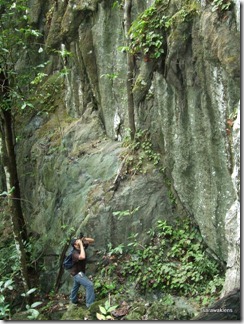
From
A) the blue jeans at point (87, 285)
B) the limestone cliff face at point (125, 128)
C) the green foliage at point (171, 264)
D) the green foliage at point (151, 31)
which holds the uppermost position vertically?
the green foliage at point (151, 31)

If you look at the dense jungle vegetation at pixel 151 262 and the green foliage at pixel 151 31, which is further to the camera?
the green foliage at pixel 151 31

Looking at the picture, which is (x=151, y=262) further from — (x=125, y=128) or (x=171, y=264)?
(x=125, y=128)

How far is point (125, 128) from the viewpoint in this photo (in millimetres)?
9719

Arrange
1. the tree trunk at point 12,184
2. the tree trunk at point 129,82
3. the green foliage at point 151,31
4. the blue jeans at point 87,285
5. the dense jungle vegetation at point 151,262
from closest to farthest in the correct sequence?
the dense jungle vegetation at point 151,262
the blue jeans at point 87,285
the green foliage at point 151,31
the tree trunk at point 12,184
the tree trunk at point 129,82

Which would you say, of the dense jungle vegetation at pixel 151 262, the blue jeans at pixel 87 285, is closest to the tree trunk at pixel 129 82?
the dense jungle vegetation at pixel 151 262

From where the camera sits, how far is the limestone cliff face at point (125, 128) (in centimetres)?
642

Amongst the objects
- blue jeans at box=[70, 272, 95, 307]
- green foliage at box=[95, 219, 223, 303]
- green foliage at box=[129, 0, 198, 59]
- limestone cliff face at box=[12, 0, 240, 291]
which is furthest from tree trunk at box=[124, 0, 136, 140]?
blue jeans at box=[70, 272, 95, 307]

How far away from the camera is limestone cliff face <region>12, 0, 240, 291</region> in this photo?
6.42 metres

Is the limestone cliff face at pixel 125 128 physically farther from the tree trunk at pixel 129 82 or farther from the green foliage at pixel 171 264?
the green foliage at pixel 171 264

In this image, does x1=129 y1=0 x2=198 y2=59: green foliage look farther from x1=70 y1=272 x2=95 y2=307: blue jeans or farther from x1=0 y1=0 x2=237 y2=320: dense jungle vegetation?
x1=70 y1=272 x2=95 y2=307: blue jeans

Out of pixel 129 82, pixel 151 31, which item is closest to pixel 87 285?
pixel 129 82

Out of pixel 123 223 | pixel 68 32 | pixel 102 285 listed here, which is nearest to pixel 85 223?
pixel 123 223

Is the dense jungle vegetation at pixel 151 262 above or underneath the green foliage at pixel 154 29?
underneath

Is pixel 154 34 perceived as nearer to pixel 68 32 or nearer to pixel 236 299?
pixel 68 32
